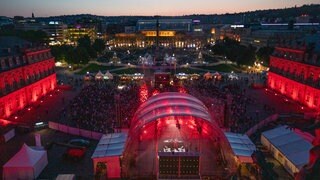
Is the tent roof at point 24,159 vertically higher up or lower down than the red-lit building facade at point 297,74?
lower down

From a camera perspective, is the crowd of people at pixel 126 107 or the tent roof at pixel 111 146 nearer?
the tent roof at pixel 111 146

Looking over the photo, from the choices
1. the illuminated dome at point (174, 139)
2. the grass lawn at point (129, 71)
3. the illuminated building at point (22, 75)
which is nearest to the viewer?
the illuminated dome at point (174, 139)

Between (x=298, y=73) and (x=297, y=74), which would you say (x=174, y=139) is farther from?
(x=297, y=74)

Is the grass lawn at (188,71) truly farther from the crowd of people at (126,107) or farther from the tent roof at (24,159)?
the tent roof at (24,159)

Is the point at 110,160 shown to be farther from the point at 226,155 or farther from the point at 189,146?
the point at 226,155

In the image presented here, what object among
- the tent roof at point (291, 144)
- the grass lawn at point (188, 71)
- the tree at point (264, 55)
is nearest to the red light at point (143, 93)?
the tent roof at point (291, 144)

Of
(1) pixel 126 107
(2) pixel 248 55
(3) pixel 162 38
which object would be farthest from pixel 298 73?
(3) pixel 162 38

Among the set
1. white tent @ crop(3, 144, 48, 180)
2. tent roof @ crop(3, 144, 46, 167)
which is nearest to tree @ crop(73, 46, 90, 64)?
tent roof @ crop(3, 144, 46, 167)
